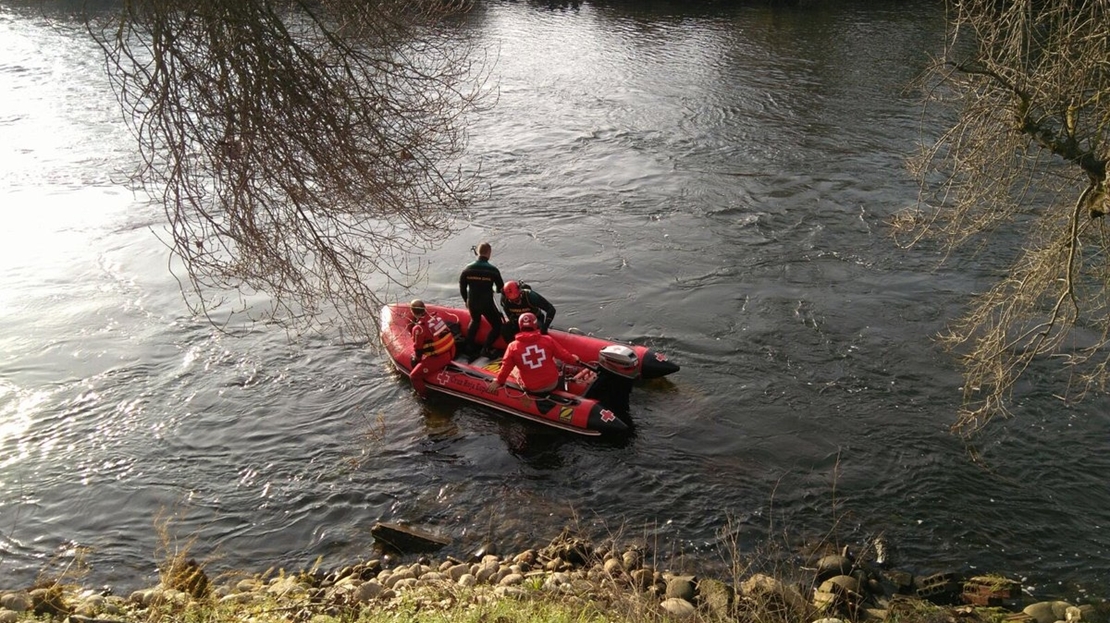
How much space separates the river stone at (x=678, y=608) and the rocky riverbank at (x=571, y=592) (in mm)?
12

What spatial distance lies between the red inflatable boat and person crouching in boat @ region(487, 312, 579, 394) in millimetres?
168

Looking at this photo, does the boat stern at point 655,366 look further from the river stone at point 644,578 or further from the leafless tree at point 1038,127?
the leafless tree at point 1038,127

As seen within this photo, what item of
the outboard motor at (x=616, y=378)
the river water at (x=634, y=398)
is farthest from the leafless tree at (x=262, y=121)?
the outboard motor at (x=616, y=378)

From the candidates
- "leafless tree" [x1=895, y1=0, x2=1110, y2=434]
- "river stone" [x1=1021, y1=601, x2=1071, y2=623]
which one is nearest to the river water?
"river stone" [x1=1021, y1=601, x2=1071, y2=623]

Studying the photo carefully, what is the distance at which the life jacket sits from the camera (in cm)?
1134

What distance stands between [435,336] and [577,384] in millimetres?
1941

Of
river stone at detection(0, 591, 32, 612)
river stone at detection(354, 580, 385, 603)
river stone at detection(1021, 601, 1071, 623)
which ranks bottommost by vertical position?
river stone at detection(0, 591, 32, 612)

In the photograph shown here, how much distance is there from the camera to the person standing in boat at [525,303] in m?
11.2

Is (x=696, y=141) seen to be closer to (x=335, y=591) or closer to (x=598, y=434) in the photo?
(x=598, y=434)

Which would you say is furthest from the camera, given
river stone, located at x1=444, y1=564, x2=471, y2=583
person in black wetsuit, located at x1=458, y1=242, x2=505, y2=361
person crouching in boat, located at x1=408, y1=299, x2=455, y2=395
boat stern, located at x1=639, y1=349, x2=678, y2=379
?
person in black wetsuit, located at x1=458, y1=242, x2=505, y2=361

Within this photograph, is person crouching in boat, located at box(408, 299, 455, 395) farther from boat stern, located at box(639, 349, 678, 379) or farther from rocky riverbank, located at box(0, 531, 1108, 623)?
rocky riverbank, located at box(0, 531, 1108, 623)

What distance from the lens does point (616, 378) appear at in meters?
10.9

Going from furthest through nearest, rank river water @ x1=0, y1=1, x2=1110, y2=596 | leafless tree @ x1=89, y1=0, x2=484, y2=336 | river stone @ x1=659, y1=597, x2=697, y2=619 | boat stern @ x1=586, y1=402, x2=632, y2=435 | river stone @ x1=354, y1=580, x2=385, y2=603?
boat stern @ x1=586, y1=402, x2=632, y2=435, river water @ x1=0, y1=1, x2=1110, y2=596, river stone @ x1=354, y1=580, x2=385, y2=603, river stone @ x1=659, y1=597, x2=697, y2=619, leafless tree @ x1=89, y1=0, x2=484, y2=336

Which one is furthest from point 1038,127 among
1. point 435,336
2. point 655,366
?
point 435,336
